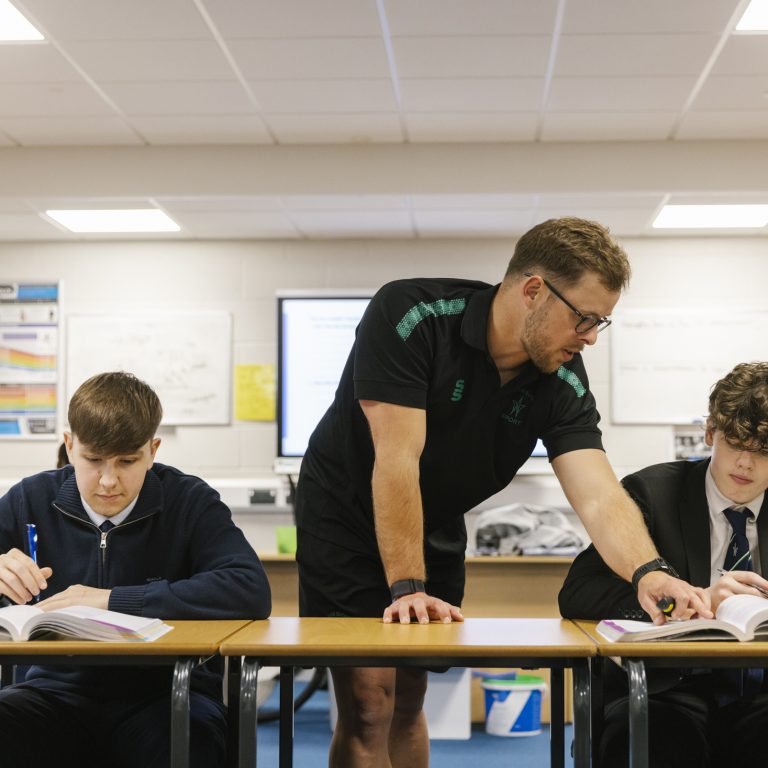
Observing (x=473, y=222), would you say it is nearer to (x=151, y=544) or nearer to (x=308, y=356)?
(x=308, y=356)

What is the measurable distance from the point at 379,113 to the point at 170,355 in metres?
1.79

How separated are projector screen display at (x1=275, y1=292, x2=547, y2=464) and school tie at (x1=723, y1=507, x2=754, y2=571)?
9.94 feet

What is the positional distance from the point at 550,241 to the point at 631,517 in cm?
52

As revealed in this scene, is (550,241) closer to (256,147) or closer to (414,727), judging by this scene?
(414,727)

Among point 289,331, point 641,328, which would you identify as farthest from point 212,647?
point 641,328

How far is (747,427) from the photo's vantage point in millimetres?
1825

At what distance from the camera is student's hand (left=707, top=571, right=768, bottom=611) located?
65.1 inches

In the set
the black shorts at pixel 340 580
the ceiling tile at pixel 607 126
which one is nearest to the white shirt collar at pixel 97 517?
the black shorts at pixel 340 580

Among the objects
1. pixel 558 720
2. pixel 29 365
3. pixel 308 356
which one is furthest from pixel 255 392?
pixel 558 720

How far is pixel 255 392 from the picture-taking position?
5031 millimetres

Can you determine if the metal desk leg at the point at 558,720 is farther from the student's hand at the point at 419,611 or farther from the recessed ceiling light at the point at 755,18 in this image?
the recessed ceiling light at the point at 755,18

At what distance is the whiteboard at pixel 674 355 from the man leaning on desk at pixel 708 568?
299 cm

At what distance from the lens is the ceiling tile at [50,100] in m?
3.73

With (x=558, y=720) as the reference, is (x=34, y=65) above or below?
above
